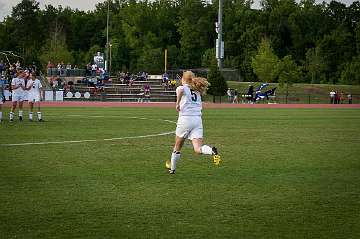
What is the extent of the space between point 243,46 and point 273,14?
310 inches

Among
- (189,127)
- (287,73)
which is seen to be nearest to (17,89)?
(189,127)

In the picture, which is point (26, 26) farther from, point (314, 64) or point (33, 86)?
point (33, 86)

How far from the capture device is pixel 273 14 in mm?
122125

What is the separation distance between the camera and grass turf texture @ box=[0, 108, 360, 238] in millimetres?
8078

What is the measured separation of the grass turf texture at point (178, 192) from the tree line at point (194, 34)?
275ft

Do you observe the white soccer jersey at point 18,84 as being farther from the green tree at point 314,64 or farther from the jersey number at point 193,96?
the green tree at point 314,64

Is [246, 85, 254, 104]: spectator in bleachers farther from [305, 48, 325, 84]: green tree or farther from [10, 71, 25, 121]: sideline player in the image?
[10, 71, 25, 121]: sideline player

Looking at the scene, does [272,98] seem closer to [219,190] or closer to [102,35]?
[219,190]

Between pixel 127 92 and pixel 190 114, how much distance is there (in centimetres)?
5401

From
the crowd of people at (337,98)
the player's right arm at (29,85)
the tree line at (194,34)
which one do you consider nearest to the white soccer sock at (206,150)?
the player's right arm at (29,85)

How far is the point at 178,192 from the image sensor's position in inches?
411

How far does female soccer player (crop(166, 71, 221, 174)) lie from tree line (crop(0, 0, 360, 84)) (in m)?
86.6

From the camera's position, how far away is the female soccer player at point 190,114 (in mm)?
12680

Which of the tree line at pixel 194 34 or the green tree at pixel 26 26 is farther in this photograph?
the green tree at pixel 26 26
